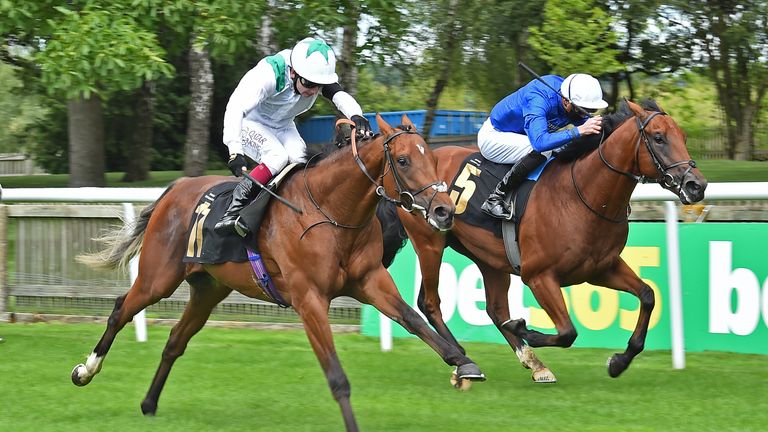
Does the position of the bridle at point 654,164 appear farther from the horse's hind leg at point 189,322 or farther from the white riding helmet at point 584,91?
the horse's hind leg at point 189,322

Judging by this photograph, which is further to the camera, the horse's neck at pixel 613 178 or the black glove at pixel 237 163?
the horse's neck at pixel 613 178

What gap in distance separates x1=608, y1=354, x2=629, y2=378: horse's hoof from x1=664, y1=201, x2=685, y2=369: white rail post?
754mm

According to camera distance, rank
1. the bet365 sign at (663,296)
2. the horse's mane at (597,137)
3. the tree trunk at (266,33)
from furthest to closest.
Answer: the tree trunk at (266,33), the bet365 sign at (663,296), the horse's mane at (597,137)

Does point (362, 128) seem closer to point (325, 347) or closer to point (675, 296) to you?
point (325, 347)

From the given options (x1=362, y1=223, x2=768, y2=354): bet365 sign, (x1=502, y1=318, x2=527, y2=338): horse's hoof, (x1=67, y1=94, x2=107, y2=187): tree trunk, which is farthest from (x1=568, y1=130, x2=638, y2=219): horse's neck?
(x1=67, y1=94, x2=107, y2=187): tree trunk

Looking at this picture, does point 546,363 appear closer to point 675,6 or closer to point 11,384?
point 11,384

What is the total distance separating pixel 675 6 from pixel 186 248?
13.0m

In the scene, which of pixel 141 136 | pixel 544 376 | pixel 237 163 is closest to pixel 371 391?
pixel 544 376

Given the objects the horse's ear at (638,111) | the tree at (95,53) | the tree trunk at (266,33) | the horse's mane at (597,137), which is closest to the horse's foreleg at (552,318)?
the horse's mane at (597,137)

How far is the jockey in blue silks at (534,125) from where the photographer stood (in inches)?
255

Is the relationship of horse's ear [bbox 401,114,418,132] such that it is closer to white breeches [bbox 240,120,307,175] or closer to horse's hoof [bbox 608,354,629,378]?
white breeches [bbox 240,120,307,175]

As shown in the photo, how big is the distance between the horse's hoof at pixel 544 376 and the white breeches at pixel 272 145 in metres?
2.09

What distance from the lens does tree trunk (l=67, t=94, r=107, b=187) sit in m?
15.5

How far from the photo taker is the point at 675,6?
55.8 feet
